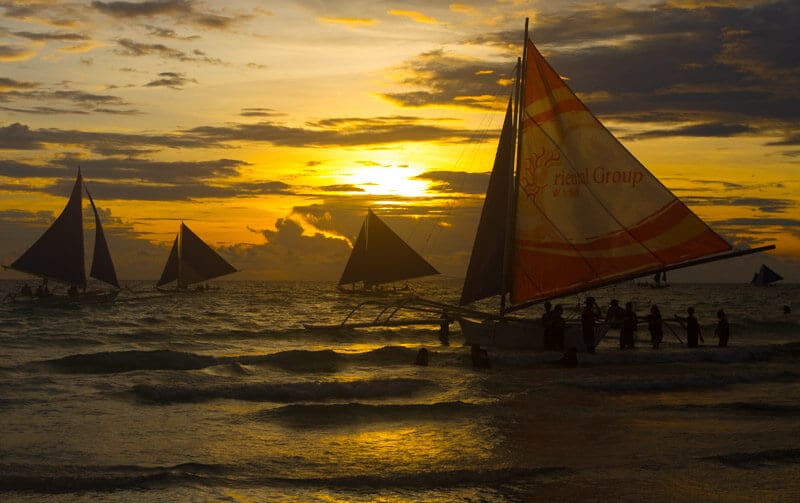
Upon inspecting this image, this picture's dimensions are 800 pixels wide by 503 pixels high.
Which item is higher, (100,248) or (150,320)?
(100,248)

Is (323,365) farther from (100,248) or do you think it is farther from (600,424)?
(100,248)

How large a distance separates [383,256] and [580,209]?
62858 millimetres

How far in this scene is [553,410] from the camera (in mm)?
21156

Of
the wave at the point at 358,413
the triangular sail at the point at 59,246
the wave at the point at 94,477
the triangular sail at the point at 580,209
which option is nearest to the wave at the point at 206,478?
the wave at the point at 94,477

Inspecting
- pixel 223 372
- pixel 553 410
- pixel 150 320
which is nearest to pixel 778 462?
pixel 553 410

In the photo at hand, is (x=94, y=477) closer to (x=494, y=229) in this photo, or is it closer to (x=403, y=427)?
(x=403, y=427)

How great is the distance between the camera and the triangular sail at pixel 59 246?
71.0m

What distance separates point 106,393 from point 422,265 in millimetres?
66081

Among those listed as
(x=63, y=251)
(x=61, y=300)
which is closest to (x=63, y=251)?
Answer: (x=63, y=251)

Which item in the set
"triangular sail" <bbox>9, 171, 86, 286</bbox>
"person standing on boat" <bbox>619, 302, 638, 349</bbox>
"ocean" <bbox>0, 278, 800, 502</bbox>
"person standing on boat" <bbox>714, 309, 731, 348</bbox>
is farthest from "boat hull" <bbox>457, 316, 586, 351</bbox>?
"triangular sail" <bbox>9, 171, 86, 286</bbox>

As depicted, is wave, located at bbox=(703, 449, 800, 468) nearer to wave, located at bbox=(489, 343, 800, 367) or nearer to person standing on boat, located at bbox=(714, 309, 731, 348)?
wave, located at bbox=(489, 343, 800, 367)

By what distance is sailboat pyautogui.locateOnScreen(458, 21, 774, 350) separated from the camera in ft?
91.0

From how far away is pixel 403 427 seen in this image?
1956cm

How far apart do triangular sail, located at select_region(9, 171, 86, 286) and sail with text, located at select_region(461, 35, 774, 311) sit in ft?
164
